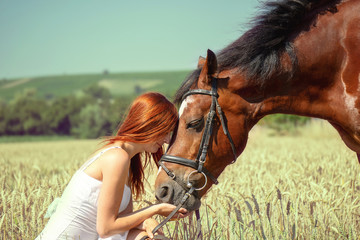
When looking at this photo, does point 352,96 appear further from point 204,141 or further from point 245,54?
point 204,141

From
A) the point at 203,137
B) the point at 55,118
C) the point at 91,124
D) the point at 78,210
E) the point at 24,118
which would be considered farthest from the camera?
the point at 55,118

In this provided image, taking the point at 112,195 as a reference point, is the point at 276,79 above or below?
above

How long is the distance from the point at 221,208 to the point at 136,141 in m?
1.66

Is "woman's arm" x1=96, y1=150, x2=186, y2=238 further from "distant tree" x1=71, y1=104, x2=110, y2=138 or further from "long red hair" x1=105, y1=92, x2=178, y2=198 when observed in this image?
"distant tree" x1=71, y1=104, x2=110, y2=138

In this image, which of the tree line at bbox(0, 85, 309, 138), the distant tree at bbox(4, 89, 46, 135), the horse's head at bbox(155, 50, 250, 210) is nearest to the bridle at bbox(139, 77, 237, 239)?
the horse's head at bbox(155, 50, 250, 210)

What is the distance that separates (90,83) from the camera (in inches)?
4683

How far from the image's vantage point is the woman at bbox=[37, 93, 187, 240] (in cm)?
306

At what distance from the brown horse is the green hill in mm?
102978

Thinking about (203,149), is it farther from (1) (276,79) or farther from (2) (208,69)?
(1) (276,79)

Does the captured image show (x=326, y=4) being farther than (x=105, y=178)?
Yes

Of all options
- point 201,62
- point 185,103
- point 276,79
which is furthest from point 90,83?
point 276,79

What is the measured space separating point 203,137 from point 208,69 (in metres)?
0.60

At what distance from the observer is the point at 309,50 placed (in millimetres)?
3580

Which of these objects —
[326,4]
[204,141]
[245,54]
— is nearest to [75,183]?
[204,141]
